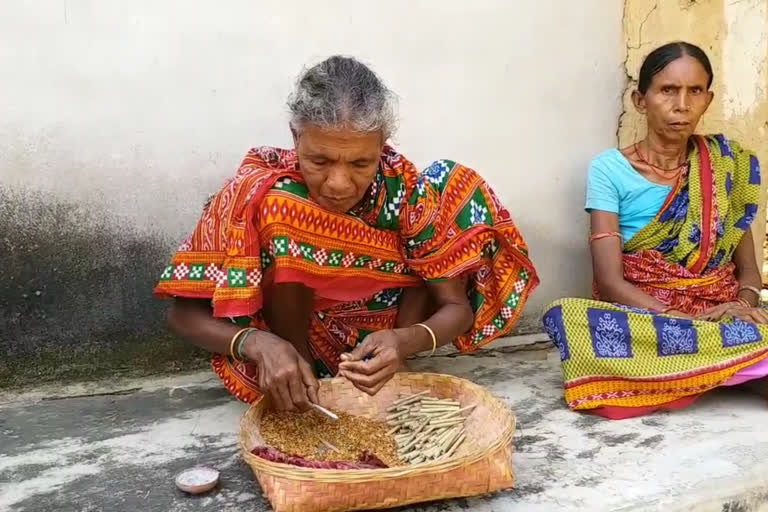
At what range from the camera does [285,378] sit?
1956 mm

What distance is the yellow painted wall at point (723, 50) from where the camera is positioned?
Result: 3354mm

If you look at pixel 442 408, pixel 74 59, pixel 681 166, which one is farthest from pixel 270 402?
pixel 681 166

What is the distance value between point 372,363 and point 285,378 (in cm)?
22

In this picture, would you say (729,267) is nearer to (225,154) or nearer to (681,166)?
(681,166)

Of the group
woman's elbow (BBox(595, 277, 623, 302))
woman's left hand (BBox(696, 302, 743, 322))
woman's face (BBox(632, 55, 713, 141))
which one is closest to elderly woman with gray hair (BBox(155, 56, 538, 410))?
woman's elbow (BBox(595, 277, 623, 302))

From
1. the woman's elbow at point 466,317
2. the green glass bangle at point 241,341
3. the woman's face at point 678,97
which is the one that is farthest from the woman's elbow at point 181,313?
the woman's face at point 678,97

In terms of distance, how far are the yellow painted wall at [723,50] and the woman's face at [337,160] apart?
1.71m

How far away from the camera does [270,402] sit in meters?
2.10

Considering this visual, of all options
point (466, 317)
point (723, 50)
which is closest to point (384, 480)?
point (466, 317)

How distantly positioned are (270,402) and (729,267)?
1.94m

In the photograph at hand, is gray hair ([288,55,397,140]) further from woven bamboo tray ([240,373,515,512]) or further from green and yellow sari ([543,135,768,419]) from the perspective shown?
green and yellow sari ([543,135,768,419])

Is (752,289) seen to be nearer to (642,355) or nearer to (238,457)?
(642,355)

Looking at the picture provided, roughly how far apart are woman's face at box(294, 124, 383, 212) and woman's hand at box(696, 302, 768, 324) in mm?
1328

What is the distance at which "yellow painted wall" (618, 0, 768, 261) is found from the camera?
3.35 metres
